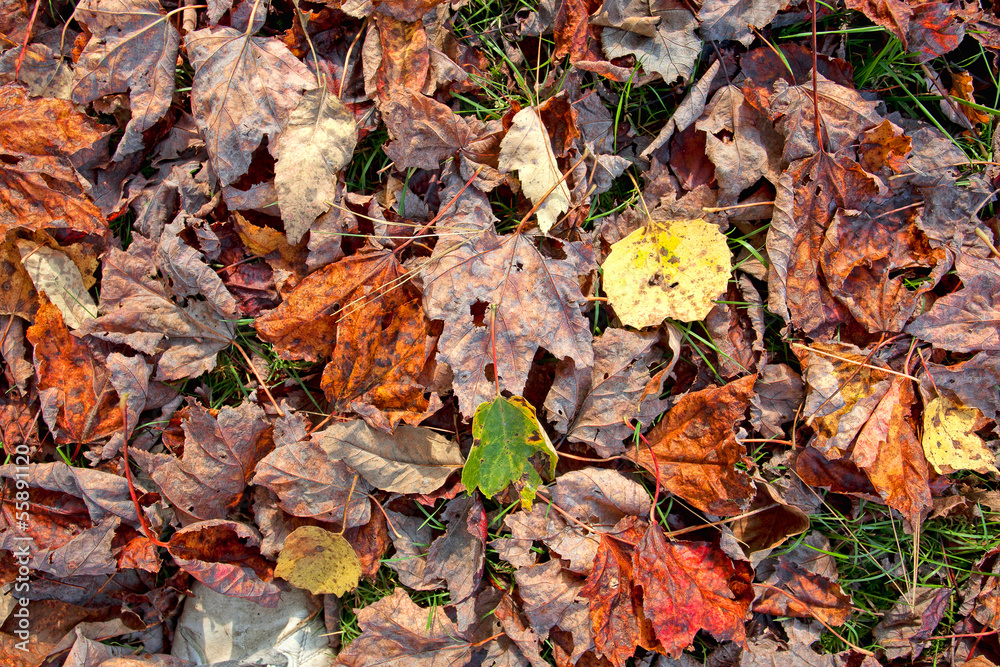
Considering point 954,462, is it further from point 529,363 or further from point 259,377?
point 259,377

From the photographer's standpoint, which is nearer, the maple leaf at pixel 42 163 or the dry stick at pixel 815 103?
the dry stick at pixel 815 103

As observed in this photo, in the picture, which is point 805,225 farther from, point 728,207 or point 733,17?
point 733,17

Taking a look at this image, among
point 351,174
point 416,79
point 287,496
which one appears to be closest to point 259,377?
point 287,496

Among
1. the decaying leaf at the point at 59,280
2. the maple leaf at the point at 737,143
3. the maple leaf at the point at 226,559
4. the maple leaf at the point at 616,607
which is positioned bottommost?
the maple leaf at the point at 616,607

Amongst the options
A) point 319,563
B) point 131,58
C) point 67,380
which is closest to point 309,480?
point 319,563

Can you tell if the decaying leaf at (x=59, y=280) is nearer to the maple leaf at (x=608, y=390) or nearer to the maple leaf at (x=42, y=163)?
the maple leaf at (x=42, y=163)

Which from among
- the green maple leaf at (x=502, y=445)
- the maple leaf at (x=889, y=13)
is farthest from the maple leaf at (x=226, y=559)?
the maple leaf at (x=889, y=13)

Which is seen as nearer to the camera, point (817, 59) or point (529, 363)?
point (529, 363)
